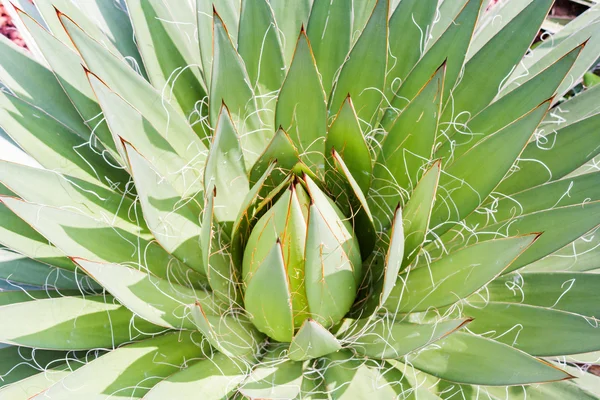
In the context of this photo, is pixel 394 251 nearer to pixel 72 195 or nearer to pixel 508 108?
pixel 508 108

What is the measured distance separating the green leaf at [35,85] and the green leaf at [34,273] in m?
0.31

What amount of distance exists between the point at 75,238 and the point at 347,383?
0.55 m

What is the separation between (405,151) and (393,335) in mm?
346

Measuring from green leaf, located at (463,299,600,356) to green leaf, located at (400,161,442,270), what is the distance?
0.18 meters

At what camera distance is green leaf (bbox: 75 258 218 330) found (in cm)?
85

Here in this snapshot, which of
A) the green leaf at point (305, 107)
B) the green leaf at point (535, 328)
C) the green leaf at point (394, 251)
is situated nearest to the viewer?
the green leaf at point (394, 251)

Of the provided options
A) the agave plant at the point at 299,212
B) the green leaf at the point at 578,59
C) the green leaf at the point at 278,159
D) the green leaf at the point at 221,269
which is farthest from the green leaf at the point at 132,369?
the green leaf at the point at 578,59

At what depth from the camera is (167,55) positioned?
1209 millimetres

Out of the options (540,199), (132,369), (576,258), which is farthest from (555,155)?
(132,369)

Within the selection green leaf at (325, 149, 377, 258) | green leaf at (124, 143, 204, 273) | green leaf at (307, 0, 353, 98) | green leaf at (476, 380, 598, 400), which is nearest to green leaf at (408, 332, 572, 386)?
green leaf at (476, 380, 598, 400)

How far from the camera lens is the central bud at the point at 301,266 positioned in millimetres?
838

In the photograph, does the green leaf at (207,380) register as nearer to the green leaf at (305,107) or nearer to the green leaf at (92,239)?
the green leaf at (92,239)

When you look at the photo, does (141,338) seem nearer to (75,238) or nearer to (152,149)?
(75,238)

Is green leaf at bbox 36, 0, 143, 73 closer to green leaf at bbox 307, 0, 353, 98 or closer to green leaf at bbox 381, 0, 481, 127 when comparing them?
green leaf at bbox 307, 0, 353, 98
